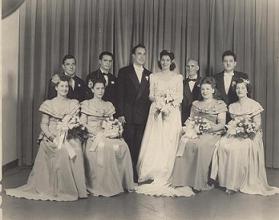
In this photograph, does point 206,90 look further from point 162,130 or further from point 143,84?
point 143,84

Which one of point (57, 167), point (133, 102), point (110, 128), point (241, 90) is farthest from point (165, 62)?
point (57, 167)

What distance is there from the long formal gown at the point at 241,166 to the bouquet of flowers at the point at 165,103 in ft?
1.74

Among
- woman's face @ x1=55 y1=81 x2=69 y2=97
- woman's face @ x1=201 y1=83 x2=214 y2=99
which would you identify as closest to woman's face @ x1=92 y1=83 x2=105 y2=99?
woman's face @ x1=55 y1=81 x2=69 y2=97

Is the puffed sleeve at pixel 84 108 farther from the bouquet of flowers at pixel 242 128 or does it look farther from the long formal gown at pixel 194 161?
the bouquet of flowers at pixel 242 128

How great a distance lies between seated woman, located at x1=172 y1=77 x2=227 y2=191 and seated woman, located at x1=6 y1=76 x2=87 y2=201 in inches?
33.0

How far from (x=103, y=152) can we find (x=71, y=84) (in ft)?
2.76

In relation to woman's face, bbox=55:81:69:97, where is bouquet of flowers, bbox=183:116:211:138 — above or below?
below

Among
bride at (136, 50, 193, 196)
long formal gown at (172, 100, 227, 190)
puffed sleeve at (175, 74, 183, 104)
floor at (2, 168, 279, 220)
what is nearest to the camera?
floor at (2, 168, 279, 220)

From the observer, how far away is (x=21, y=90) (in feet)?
15.9

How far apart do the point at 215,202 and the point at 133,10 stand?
224cm

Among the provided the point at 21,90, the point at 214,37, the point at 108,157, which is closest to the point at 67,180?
the point at 108,157

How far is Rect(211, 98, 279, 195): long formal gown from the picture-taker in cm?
387

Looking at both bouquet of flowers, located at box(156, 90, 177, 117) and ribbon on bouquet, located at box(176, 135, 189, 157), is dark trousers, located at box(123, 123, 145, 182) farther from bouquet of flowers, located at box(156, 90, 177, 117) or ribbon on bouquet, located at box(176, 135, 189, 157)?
ribbon on bouquet, located at box(176, 135, 189, 157)

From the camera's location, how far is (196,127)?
4.04m
